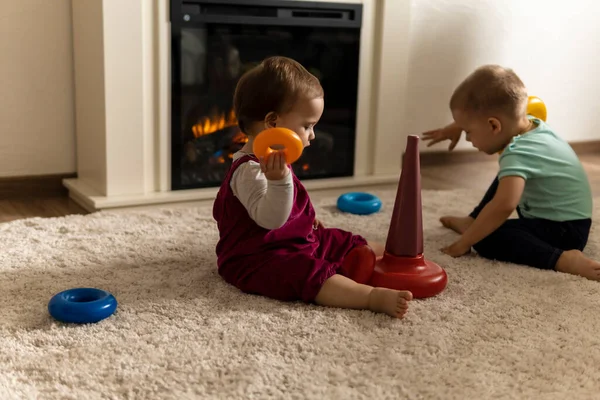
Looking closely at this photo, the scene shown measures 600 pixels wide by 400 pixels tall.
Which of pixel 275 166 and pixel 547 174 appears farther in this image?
pixel 547 174

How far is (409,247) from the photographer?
154 cm

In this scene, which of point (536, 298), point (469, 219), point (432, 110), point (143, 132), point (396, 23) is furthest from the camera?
point (432, 110)

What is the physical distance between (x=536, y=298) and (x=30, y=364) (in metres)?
1.00

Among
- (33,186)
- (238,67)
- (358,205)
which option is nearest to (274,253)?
(358,205)

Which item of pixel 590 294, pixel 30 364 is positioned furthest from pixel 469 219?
pixel 30 364

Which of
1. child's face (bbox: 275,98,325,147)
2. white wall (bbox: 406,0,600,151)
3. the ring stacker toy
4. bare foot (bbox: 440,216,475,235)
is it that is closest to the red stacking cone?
child's face (bbox: 275,98,325,147)

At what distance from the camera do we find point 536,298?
1.53 metres

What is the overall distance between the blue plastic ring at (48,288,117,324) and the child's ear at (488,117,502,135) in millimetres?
963

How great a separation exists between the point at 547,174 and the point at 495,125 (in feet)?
0.57

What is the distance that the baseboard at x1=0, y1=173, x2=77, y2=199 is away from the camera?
2.35m

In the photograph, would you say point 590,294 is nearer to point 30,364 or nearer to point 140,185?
point 30,364

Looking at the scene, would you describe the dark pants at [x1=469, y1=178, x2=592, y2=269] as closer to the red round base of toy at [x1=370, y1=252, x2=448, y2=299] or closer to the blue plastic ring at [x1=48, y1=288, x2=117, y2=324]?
the red round base of toy at [x1=370, y1=252, x2=448, y2=299]

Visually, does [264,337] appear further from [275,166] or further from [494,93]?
[494,93]

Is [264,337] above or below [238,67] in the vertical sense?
below
